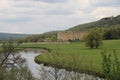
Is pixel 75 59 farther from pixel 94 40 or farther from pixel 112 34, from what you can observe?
pixel 112 34

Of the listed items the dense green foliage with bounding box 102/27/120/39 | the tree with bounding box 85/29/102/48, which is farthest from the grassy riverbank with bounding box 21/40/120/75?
the dense green foliage with bounding box 102/27/120/39

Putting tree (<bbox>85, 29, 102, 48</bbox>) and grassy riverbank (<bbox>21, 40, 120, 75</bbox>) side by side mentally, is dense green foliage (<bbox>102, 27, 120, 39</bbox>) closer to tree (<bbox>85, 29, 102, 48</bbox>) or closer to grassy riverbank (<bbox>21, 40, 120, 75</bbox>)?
tree (<bbox>85, 29, 102, 48</bbox>)

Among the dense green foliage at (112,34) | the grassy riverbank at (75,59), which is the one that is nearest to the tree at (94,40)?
the grassy riverbank at (75,59)

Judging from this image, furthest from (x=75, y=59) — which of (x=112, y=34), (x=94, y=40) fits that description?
(x=112, y=34)

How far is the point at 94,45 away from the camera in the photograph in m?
118

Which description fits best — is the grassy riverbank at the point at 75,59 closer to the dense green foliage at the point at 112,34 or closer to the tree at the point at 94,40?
the tree at the point at 94,40

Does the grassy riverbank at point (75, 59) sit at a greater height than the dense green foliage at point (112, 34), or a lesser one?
lesser

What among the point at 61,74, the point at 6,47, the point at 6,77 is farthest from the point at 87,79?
the point at 6,47

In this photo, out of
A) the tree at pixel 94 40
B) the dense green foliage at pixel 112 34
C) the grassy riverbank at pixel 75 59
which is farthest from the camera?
the dense green foliage at pixel 112 34

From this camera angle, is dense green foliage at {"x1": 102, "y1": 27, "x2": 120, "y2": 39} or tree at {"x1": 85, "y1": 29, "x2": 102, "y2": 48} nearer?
tree at {"x1": 85, "y1": 29, "x2": 102, "y2": 48}

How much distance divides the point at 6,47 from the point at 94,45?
7414 centimetres

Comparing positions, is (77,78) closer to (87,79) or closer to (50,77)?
(87,79)

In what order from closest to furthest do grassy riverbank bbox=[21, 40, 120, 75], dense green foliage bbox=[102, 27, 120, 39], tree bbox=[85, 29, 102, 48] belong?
grassy riverbank bbox=[21, 40, 120, 75], tree bbox=[85, 29, 102, 48], dense green foliage bbox=[102, 27, 120, 39]

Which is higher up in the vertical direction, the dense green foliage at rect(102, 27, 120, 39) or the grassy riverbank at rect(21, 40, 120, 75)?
the dense green foliage at rect(102, 27, 120, 39)
